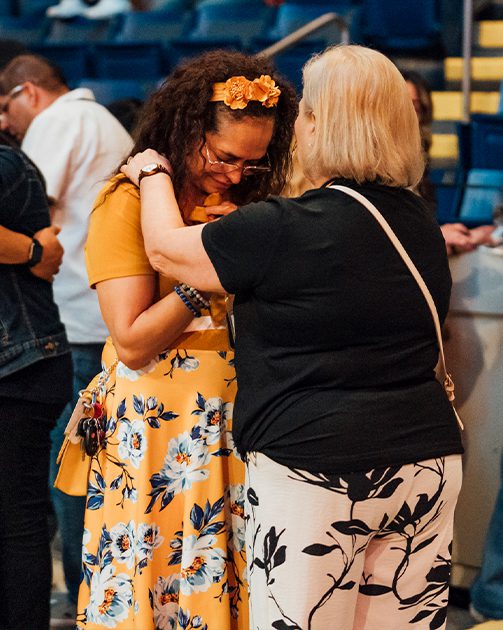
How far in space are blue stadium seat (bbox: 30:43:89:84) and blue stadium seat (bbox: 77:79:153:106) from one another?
21.9 inches

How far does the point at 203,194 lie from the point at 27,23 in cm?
739

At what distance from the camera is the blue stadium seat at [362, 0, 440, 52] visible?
6898 millimetres

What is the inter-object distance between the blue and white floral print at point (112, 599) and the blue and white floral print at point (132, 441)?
9.1 inches

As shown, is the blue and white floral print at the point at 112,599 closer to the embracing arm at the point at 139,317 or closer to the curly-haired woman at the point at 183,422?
the curly-haired woman at the point at 183,422

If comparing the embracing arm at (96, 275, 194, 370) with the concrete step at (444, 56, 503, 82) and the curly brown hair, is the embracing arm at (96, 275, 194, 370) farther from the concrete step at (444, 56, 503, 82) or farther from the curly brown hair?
the concrete step at (444, 56, 503, 82)

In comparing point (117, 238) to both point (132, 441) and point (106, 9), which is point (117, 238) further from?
point (106, 9)

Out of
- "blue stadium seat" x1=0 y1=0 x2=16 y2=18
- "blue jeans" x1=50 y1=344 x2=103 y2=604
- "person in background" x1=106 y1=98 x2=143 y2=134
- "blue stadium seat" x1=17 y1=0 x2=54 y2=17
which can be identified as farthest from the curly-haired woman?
"blue stadium seat" x1=0 y1=0 x2=16 y2=18

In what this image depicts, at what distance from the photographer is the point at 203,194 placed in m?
2.01

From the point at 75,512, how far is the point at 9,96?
4.81 ft

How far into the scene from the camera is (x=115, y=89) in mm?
7152

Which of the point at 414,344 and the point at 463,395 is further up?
the point at 414,344

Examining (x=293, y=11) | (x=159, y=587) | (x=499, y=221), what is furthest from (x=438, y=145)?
(x=159, y=587)

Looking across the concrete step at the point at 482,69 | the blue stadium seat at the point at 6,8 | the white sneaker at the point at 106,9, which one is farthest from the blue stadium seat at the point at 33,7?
the concrete step at the point at 482,69

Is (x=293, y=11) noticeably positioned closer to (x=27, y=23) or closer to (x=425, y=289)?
(x=27, y=23)
